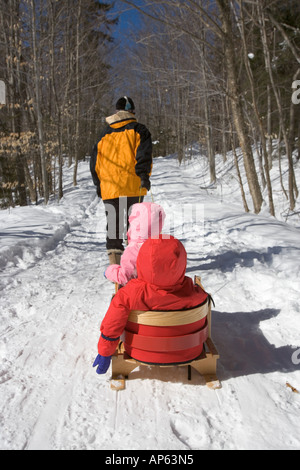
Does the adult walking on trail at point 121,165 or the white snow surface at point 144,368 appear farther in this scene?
the adult walking on trail at point 121,165

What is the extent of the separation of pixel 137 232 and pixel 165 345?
126cm

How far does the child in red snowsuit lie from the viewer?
2.14 meters

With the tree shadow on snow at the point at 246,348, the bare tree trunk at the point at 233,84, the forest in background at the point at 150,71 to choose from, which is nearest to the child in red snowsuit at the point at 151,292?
the tree shadow on snow at the point at 246,348

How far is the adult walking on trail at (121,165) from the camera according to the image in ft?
12.0

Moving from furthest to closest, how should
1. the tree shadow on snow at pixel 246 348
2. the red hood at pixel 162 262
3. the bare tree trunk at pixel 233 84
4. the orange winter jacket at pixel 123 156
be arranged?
the bare tree trunk at pixel 233 84, the orange winter jacket at pixel 123 156, the tree shadow on snow at pixel 246 348, the red hood at pixel 162 262

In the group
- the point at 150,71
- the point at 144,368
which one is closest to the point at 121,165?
the point at 144,368

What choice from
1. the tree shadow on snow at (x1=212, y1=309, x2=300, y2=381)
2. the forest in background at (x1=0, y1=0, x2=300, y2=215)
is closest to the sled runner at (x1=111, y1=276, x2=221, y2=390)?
the tree shadow on snow at (x1=212, y1=309, x2=300, y2=381)

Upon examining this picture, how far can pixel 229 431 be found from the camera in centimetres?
182

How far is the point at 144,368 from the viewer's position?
246 cm

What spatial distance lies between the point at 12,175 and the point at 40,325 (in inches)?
340

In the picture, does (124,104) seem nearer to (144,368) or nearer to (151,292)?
(151,292)

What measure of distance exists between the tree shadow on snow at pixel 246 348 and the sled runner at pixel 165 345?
0.68ft

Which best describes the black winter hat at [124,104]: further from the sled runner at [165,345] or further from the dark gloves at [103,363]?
the dark gloves at [103,363]
